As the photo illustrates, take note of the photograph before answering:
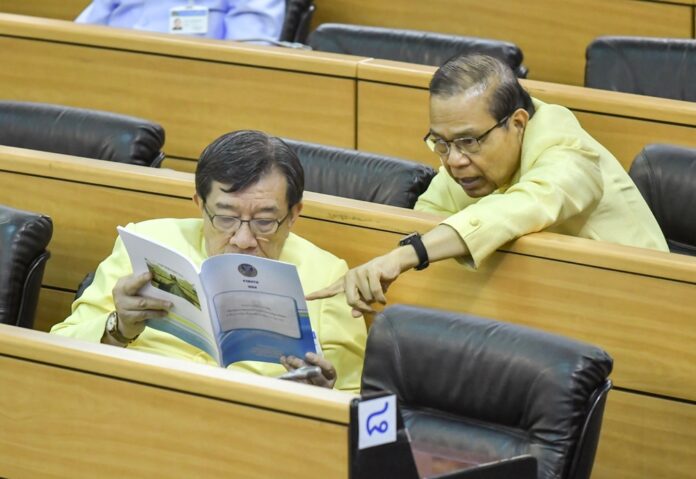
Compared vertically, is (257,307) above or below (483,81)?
below

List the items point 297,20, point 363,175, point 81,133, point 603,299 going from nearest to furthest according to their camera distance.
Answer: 1. point 603,299
2. point 363,175
3. point 81,133
4. point 297,20

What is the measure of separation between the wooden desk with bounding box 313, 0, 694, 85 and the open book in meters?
2.33

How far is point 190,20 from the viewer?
4.74 m

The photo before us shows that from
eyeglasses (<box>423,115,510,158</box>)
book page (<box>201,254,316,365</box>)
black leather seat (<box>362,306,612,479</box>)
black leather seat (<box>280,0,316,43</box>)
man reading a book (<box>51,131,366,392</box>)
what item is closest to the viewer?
black leather seat (<box>362,306,612,479</box>)

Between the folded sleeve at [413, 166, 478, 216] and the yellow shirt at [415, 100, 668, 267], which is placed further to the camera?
the folded sleeve at [413, 166, 478, 216]

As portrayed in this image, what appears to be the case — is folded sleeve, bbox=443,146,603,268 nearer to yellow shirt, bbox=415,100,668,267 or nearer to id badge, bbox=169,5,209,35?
yellow shirt, bbox=415,100,668,267

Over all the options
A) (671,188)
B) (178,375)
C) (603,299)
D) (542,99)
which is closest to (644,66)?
(542,99)

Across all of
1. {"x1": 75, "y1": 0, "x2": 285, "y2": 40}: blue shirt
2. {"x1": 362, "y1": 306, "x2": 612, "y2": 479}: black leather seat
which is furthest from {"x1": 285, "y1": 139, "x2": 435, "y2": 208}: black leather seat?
{"x1": 75, "y1": 0, "x2": 285, "y2": 40}: blue shirt

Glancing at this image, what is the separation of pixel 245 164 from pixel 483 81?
0.56 m

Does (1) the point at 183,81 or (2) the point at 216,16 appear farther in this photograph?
(2) the point at 216,16

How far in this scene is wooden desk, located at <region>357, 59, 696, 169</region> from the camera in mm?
3453

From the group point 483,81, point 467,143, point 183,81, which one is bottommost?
point 183,81

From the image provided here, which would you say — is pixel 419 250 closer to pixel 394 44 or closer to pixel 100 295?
pixel 100 295

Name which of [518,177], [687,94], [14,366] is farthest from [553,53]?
[14,366]
